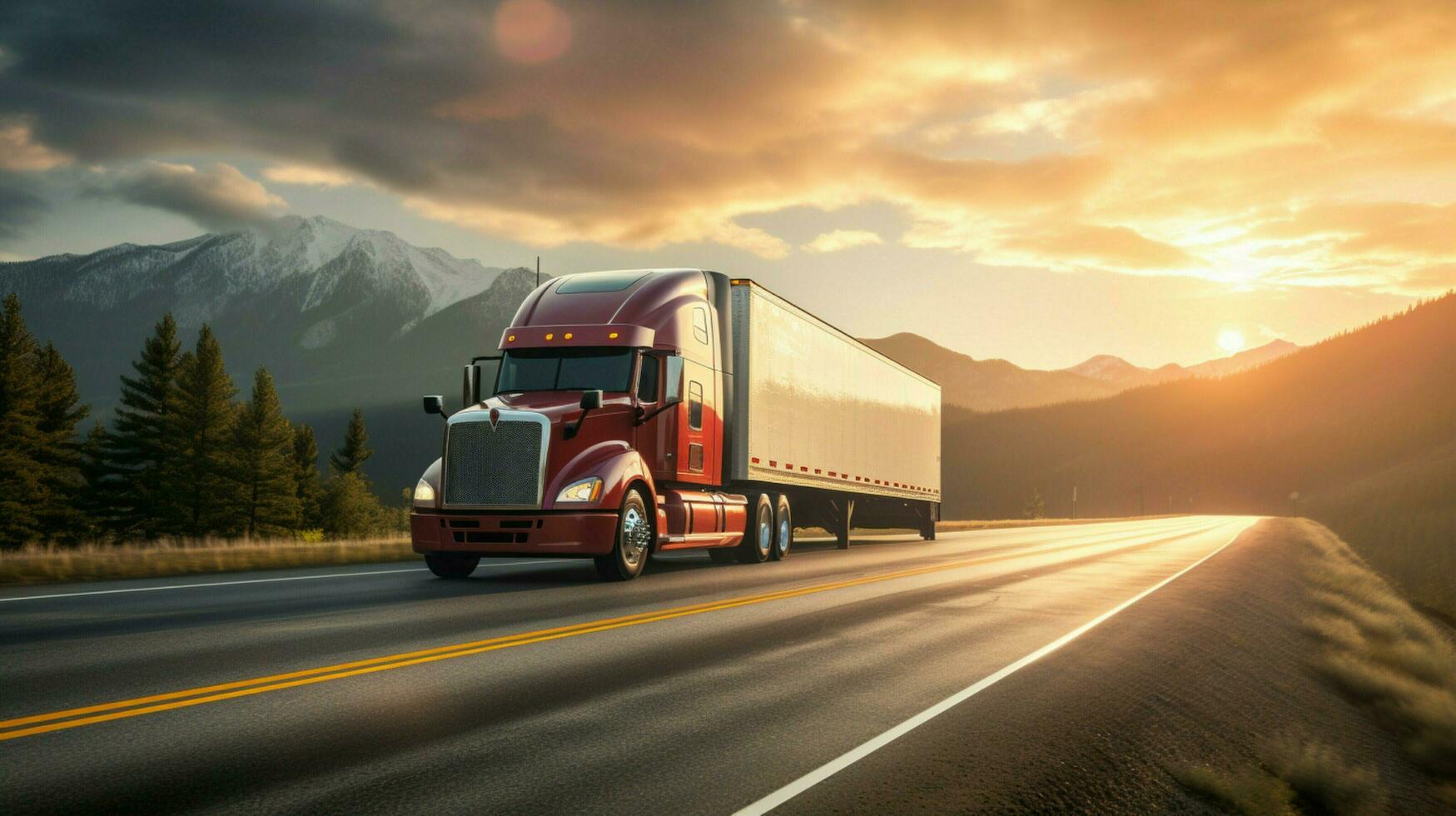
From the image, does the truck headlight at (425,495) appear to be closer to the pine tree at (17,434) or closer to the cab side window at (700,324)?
the cab side window at (700,324)

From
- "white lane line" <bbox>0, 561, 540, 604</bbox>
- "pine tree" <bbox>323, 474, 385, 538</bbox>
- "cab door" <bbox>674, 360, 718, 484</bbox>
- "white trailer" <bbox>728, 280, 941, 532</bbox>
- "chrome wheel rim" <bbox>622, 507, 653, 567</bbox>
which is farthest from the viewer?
"pine tree" <bbox>323, 474, 385, 538</bbox>

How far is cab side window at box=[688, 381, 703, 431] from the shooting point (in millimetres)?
16562

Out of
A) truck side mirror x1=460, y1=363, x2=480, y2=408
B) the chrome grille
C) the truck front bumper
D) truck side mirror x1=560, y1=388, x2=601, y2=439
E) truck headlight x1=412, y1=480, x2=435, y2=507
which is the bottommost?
the truck front bumper

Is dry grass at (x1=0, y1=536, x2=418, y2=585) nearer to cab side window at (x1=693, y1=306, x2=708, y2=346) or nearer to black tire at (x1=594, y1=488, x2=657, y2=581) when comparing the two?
black tire at (x1=594, y1=488, x2=657, y2=581)

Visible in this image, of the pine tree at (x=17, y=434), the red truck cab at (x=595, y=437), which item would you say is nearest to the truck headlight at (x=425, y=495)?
the red truck cab at (x=595, y=437)

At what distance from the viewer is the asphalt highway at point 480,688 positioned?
15.8 feet

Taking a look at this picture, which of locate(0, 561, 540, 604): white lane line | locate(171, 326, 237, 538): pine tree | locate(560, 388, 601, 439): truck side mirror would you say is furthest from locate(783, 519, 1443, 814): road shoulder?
locate(171, 326, 237, 538): pine tree

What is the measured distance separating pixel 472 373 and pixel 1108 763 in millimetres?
11972

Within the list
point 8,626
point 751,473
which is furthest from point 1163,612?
point 8,626

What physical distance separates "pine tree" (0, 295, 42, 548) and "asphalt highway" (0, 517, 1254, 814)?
49471 mm

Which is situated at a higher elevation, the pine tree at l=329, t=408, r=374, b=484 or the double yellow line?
the pine tree at l=329, t=408, r=374, b=484

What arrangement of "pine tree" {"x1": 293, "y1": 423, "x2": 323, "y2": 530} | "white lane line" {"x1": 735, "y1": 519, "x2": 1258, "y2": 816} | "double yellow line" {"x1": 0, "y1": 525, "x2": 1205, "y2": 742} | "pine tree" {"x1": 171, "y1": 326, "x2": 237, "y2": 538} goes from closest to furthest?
1. "white lane line" {"x1": 735, "y1": 519, "x2": 1258, "y2": 816}
2. "double yellow line" {"x1": 0, "y1": 525, "x2": 1205, "y2": 742}
3. "pine tree" {"x1": 171, "y1": 326, "x2": 237, "y2": 538}
4. "pine tree" {"x1": 293, "y1": 423, "x2": 323, "y2": 530}

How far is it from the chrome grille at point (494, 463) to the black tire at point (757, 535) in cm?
622

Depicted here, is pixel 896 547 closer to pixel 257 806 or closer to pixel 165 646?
pixel 165 646
